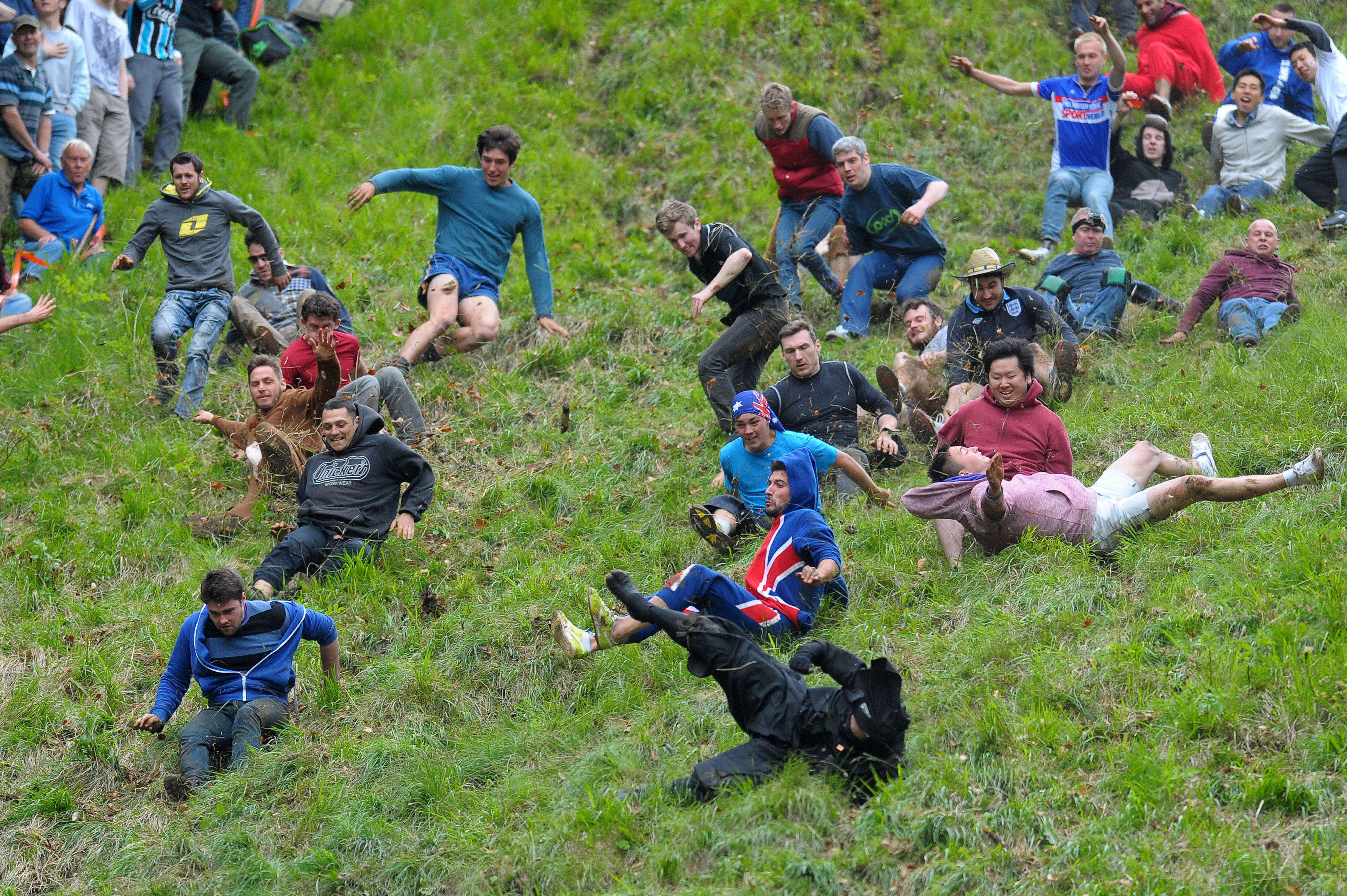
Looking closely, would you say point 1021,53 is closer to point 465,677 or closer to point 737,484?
point 737,484

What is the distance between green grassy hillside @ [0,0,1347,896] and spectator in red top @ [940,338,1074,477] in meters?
0.65

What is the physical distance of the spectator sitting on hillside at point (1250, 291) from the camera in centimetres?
927

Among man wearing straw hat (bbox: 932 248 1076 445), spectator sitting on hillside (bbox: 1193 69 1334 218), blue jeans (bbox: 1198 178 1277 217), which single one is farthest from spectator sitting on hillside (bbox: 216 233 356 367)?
spectator sitting on hillside (bbox: 1193 69 1334 218)

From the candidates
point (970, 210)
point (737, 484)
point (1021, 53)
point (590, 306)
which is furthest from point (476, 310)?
point (1021, 53)

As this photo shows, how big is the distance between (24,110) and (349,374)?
4914mm

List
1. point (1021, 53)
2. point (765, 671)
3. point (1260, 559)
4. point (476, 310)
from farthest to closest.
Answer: point (1021, 53)
point (476, 310)
point (1260, 559)
point (765, 671)

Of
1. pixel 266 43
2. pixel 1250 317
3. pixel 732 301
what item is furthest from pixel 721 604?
pixel 266 43

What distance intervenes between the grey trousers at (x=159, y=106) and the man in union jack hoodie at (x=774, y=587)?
888 cm

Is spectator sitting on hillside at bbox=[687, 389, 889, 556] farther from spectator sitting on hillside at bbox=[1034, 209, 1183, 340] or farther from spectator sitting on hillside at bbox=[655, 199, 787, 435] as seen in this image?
spectator sitting on hillside at bbox=[1034, 209, 1183, 340]

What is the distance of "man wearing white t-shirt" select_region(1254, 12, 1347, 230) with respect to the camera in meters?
11.0

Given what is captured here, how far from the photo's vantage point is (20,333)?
11.0 meters

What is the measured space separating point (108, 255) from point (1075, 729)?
32.6ft

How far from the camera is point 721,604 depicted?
6.42 meters

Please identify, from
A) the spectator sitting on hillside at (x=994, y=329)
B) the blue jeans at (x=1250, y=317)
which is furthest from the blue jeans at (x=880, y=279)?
the blue jeans at (x=1250, y=317)
